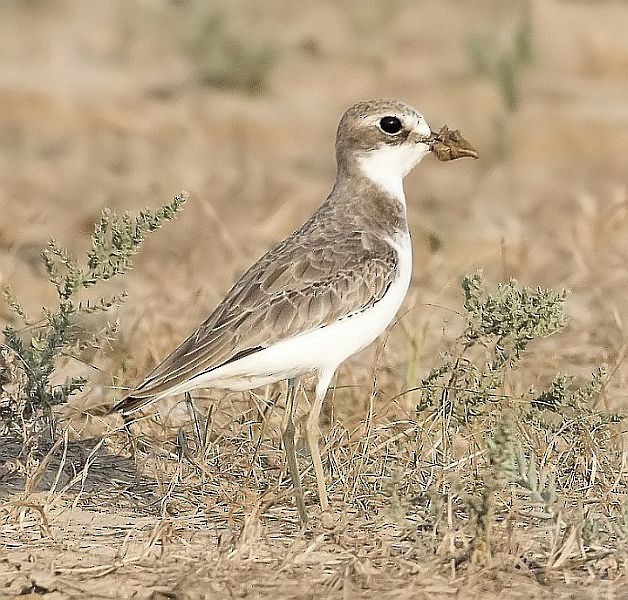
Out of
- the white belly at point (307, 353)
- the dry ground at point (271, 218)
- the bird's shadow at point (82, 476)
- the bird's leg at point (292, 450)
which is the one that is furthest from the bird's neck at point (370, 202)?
the bird's shadow at point (82, 476)

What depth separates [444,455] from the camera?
193 inches

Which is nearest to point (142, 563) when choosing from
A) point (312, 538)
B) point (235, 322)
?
point (312, 538)

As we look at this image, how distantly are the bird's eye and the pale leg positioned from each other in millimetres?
979

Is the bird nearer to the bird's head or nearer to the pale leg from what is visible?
the pale leg

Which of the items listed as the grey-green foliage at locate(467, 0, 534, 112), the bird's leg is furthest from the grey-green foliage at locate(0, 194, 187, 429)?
the grey-green foliage at locate(467, 0, 534, 112)

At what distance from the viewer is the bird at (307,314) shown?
4664 mm

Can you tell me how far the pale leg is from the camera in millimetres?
4750

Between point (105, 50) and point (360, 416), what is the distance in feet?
29.5

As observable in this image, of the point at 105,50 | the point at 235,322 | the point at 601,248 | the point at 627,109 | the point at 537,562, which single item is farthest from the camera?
the point at 105,50

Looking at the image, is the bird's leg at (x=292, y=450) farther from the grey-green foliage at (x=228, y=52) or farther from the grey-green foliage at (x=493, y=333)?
the grey-green foliage at (x=228, y=52)

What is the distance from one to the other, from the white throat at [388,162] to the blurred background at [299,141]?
0.77 metres

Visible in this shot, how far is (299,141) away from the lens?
441 inches

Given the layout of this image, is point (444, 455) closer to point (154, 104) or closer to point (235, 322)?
point (235, 322)

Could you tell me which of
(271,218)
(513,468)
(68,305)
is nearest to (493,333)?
(513,468)
